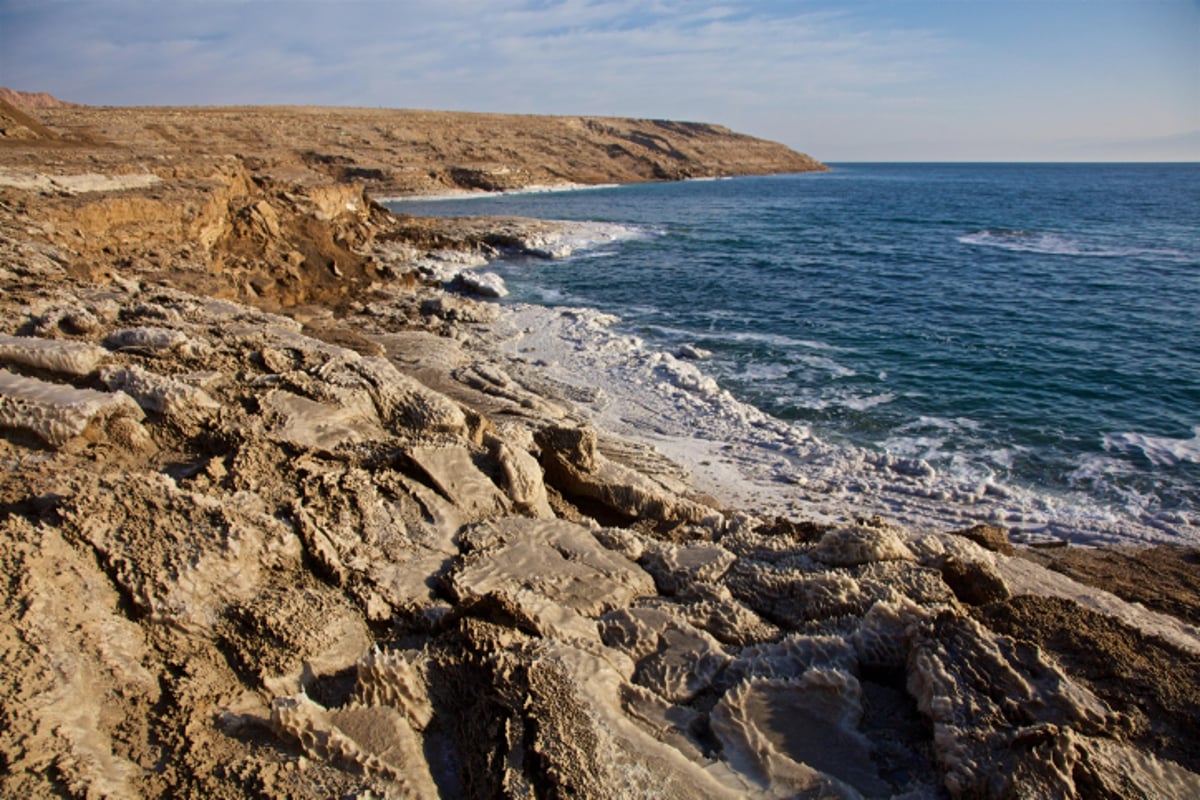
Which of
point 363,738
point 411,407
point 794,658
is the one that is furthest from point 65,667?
point 794,658

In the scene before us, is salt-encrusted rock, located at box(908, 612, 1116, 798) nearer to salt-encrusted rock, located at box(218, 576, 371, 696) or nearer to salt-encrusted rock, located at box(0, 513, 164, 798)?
salt-encrusted rock, located at box(218, 576, 371, 696)

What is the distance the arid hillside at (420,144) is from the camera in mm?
43781

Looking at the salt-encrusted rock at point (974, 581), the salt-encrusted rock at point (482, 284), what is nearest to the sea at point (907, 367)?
the salt-encrusted rock at point (482, 284)

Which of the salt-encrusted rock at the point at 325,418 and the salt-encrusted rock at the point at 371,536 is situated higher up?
the salt-encrusted rock at the point at 325,418

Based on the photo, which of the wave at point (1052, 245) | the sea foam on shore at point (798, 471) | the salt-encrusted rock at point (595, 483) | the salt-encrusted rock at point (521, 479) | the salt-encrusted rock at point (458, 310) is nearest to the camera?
the salt-encrusted rock at point (521, 479)

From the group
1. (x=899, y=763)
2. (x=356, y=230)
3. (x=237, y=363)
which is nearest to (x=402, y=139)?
(x=356, y=230)

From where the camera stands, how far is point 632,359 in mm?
13719

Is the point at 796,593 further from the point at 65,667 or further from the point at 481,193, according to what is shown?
the point at 481,193

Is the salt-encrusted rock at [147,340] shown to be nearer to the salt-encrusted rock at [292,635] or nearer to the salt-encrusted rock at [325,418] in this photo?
the salt-encrusted rock at [325,418]

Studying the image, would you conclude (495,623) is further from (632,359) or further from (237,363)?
(632,359)

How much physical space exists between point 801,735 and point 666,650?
81 centimetres

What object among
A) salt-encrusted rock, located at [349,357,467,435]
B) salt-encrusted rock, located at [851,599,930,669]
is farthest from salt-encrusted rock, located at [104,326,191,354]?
salt-encrusted rock, located at [851,599,930,669]

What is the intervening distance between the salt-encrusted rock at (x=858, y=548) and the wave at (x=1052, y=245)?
27864mm

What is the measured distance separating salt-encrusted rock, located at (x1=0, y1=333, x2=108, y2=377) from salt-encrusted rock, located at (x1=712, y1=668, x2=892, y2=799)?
5262mm
